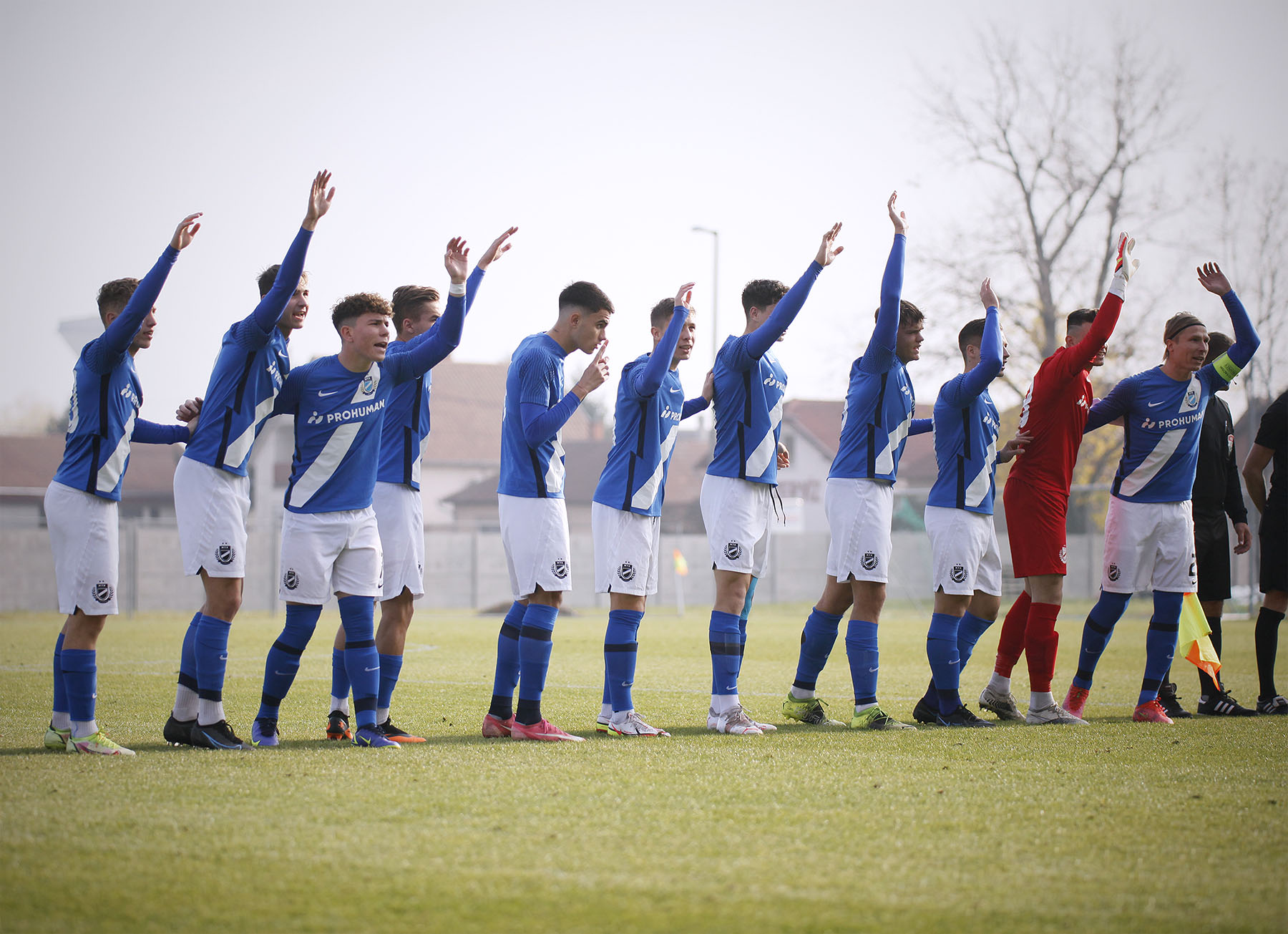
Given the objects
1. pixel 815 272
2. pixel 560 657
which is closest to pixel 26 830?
pixel 815 272

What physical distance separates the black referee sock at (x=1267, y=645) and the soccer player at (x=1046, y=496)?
6.50 ft

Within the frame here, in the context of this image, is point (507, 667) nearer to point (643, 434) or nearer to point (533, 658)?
point (533, 658)

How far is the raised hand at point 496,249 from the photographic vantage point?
6562 millimetres

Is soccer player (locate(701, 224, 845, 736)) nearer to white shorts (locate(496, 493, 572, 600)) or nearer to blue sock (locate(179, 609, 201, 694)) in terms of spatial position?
white shorts (locate(496, 493, 572, 600))

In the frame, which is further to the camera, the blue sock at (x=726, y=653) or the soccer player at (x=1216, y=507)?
the soccer player at (x=1216, y=507)

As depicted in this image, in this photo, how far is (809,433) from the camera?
55031 mm

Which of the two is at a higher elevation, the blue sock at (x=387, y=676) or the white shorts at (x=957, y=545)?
the white shorts at (x=957, y=545)

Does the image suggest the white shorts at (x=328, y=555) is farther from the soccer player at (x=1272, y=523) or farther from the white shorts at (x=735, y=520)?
the soccer player at (x=1272, y=523)

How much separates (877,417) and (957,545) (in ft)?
3.16

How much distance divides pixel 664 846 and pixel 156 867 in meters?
1.55

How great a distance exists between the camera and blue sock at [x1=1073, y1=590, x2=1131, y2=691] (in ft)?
24.5

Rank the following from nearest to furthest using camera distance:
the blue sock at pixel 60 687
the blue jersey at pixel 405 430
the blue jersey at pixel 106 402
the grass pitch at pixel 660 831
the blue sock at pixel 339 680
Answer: the grass pitch at pixel 660 831, the blue jersey at pixel 106 402, the blue sock at pixel 60 687, the blue sock at pixel 339 680, the blue jersey at pixel 405 430

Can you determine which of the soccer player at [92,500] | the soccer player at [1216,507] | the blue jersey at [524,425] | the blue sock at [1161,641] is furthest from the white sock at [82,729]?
the soccer player at [1216,507]

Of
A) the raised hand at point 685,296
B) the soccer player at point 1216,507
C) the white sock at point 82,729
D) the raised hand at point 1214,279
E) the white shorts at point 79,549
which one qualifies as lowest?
the white sock at point 82,729
